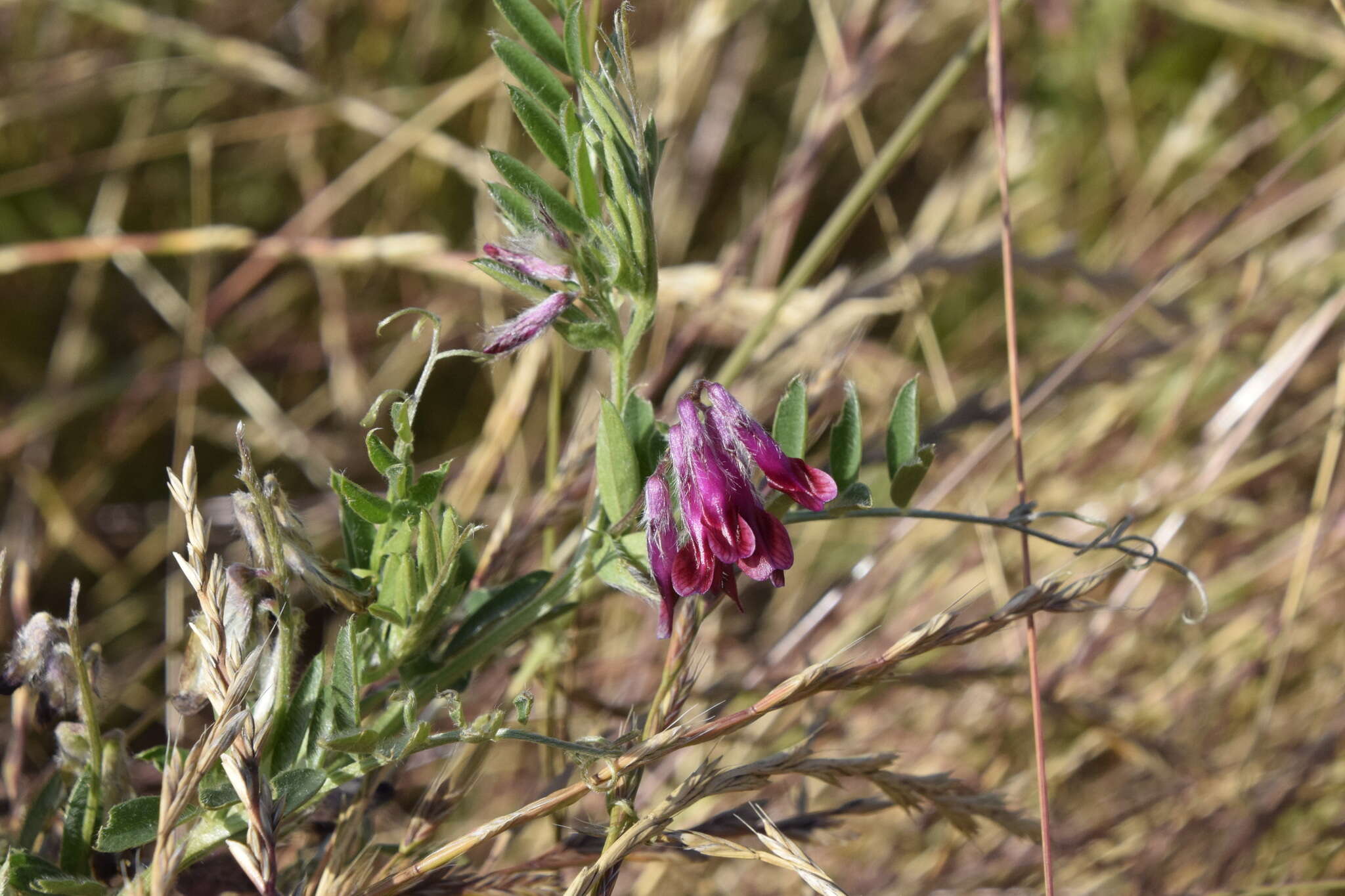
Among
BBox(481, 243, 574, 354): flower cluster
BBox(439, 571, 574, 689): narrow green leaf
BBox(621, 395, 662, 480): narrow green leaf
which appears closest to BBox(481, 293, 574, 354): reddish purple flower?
BBox(481, 243, 574, 354): flower cluster

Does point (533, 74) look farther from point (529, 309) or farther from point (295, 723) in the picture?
point (295, 723)

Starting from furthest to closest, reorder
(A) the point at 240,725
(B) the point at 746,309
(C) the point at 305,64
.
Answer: (C) the point at 305,64 → (B) the point at 746,309 → (A) the point at 240,725

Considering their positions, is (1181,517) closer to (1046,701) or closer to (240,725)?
(1046,701)

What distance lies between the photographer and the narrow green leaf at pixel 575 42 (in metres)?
0.89

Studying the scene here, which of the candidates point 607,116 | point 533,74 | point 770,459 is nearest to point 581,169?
point 607,116

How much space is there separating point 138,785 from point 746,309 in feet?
4.19

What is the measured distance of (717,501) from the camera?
83cm

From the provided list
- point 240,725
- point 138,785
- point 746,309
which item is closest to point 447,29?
point 746,309

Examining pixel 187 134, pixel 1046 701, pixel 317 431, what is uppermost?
Answer: pixel 187 134

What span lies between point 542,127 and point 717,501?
1.20ft

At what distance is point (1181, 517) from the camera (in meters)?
1.82

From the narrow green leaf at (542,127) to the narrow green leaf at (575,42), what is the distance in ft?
0.15

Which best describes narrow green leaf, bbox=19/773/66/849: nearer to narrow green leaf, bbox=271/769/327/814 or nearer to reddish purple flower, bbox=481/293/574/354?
narrow green leaf, bbox=271/769/327/814

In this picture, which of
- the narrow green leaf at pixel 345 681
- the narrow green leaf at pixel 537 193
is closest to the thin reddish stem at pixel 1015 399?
the narrow green leaf at pixel 537 193
